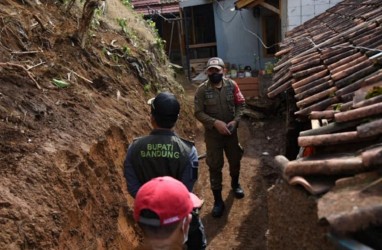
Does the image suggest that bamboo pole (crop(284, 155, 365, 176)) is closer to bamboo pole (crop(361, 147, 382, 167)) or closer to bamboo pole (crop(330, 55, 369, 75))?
bamboo pole (crop(361, 147, 382, 167))

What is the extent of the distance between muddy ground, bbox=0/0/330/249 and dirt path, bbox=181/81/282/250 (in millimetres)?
17

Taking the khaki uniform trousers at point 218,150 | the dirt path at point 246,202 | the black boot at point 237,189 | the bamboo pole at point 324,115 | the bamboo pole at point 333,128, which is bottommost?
the dirt path at point 246,202

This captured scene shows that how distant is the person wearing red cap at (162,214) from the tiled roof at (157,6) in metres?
17.5

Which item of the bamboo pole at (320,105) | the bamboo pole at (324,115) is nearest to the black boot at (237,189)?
the bamboo pole at (320,105)

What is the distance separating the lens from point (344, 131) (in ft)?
8.50

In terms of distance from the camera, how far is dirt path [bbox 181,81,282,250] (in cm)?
556

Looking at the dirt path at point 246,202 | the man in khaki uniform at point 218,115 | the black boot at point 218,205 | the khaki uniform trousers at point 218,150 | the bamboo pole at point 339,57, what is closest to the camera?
the bamboo pole at point 339,57

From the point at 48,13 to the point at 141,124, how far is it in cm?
271

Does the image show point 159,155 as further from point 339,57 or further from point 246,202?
point 246,202

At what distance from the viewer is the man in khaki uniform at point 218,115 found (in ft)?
18.6

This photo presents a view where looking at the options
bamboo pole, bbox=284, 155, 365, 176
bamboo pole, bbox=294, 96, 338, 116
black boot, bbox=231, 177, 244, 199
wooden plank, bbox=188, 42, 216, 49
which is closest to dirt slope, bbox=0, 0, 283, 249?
black boot, bbox=231, 177, 244, 199

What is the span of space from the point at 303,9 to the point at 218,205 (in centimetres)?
684

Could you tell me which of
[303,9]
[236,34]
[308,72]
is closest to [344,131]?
[308,72]

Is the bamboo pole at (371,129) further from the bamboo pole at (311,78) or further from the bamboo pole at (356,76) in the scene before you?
the bamboo pole at (311,78)
